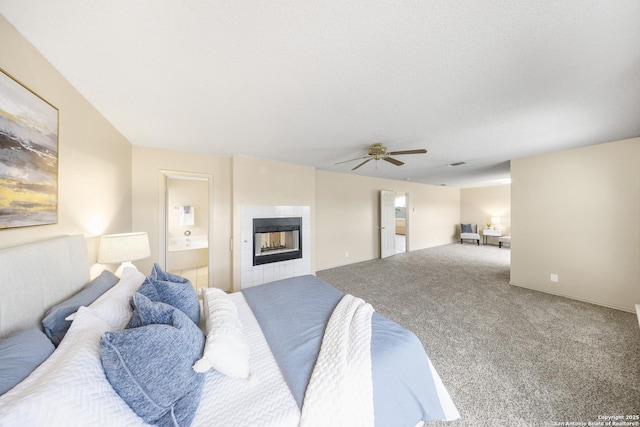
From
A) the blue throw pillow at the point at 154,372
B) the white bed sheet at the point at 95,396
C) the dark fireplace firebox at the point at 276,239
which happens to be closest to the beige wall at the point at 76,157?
the white bed sheet at the point at 95,396

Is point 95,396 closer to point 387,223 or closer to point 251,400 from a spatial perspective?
point 251,400

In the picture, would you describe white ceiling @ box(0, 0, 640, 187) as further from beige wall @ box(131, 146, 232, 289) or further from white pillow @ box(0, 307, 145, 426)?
white pillow @ box(0, 307, 145, 426)

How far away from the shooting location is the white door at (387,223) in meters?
5.71

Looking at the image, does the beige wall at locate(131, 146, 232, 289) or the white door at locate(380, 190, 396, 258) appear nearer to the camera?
the beige wall at locate(131, 146, 232, 289)

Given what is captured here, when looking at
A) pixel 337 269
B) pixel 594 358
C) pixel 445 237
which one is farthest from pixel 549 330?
pixel 445 237

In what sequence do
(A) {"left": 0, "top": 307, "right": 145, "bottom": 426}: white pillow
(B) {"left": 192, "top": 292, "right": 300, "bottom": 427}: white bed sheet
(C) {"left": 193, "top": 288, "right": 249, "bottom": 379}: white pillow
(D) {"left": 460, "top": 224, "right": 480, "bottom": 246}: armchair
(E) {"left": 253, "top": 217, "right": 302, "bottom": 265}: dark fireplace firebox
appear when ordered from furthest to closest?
(D) {"left": 460, "top": 224, "right": 480, "bottom": 246}: armchair
(E) {"left": 253, "top": 217, "right": 302, "bottom": 265}: dark fireplace firebox
(C) {"left": 193, "top": 288, "right": 249, "bottom": 379}: white pillow
(B) {"left": 192, "top": 292, "right": 300, "bottom": 427}: white bed sheet
(A) {"left": 0, "top": 307, "right": 145, "bottom": 426}: white pillow

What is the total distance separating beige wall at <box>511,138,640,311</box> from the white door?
2.65 m

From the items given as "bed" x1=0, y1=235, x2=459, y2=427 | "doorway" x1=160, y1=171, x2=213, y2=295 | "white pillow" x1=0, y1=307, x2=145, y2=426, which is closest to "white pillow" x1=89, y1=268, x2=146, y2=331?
"bed" x1=0, y1=235, x2=459, y2=427

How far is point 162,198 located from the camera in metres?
3.11

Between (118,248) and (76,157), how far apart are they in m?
0.82

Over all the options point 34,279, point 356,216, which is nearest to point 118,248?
point 34,279

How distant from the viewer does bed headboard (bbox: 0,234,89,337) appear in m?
0.93

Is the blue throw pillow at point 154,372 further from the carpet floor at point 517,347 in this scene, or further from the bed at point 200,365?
the carpet floor at point 517,347

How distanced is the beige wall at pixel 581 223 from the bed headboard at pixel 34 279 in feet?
18.4
